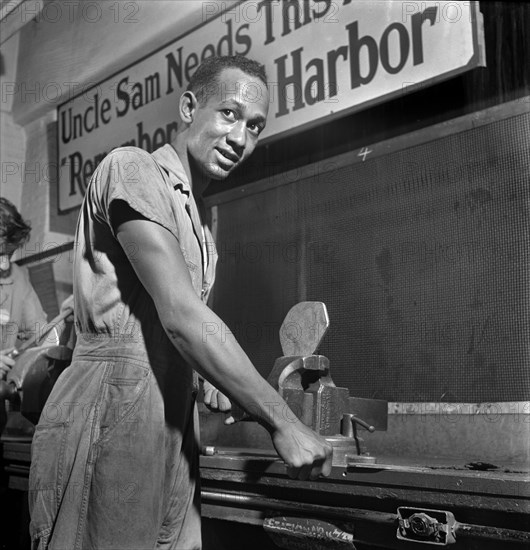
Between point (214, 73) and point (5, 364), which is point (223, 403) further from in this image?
point (5, 364)

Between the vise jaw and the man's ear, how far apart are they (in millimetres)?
555

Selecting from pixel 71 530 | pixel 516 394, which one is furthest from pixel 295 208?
pixel 71 530

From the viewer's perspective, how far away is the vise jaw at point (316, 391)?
152cm

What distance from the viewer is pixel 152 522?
108cm

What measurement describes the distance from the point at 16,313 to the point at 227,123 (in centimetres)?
194

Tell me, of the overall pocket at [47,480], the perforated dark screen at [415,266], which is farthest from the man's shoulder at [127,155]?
the perforated dark screen at [415,266]

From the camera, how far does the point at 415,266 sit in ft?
6.57

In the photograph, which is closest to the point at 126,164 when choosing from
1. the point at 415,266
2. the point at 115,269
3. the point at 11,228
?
the point at 115,269

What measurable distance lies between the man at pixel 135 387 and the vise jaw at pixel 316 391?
37 centimetres

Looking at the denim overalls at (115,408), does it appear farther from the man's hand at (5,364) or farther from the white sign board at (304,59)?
the man's hand at (5,364)

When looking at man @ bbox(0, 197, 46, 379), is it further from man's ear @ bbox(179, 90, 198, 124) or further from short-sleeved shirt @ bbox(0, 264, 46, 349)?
man's ear @ bbox(179, 90, 198, 124)

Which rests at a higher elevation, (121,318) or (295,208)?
(295,208)

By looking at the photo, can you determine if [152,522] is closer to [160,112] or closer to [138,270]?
[138,270]

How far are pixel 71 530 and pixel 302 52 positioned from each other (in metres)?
1.75
